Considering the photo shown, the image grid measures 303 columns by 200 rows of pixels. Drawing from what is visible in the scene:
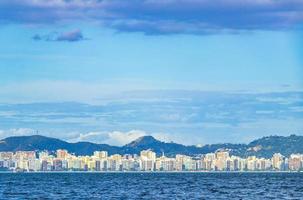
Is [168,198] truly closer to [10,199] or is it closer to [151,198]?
[151,198]

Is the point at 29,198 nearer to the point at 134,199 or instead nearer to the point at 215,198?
the point at 134,199

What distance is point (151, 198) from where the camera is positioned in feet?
452

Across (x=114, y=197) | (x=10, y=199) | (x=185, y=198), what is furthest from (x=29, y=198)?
(x=185, y=198)

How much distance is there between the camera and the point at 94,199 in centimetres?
13738

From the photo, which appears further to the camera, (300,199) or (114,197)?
(114,197)

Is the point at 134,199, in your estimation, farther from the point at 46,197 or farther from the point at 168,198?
the point at 46,197

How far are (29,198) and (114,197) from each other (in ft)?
41.8

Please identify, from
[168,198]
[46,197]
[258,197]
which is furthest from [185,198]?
[46,197]

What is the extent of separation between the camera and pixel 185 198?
5428 inches

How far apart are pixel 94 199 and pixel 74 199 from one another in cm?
309

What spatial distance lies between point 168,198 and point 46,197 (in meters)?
19.7

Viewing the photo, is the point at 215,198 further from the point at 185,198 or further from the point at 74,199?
the point at 74,199

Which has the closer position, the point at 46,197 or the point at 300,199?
the point at 300,199

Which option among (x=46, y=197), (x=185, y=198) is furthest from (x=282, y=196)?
(x=46, y=197)
